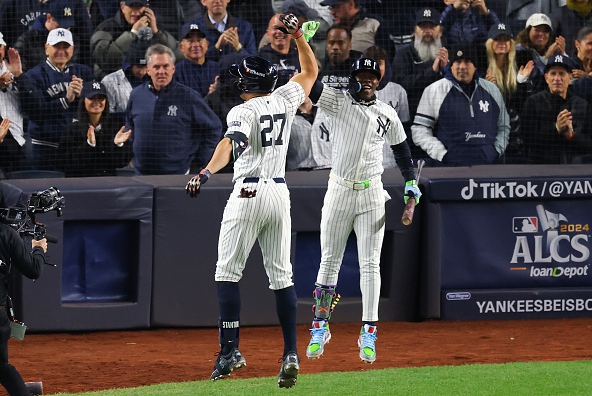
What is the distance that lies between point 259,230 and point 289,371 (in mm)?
995

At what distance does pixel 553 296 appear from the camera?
11.2m

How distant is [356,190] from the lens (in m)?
8.02

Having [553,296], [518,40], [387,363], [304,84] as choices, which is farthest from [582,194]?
[304,84]

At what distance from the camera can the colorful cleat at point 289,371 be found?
6.98m

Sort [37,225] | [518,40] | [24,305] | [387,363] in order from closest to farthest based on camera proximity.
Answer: [37,225] → [387,363] → [24,305] → [518,40]

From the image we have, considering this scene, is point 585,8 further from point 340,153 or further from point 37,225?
point 37,225

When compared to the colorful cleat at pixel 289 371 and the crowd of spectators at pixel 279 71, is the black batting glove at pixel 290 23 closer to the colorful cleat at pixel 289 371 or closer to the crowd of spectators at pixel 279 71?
the colorful cleat at pixel 289 371

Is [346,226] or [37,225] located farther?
[346,226]

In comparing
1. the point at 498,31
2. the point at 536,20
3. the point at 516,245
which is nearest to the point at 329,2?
the point at 498,31

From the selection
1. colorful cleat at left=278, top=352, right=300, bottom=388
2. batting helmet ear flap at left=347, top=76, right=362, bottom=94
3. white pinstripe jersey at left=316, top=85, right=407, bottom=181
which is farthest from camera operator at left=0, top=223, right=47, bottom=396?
batting helmet ear flap at left=347, top=76, right=362, bottom=94

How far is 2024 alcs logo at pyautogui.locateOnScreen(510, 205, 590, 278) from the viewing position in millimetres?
11242

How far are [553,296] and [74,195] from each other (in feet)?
17.3

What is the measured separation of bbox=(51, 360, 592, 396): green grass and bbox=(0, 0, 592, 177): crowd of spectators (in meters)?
3.67

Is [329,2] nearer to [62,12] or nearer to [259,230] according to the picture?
[62,12]
